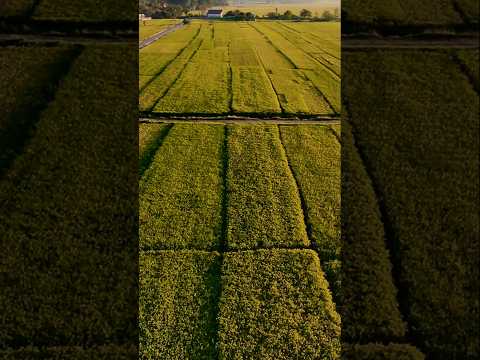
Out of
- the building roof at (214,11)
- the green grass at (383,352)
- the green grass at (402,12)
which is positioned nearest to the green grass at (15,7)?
the building roof at (214,11)

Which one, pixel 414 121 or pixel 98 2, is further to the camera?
pixel 98 2

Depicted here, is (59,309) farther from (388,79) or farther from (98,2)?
(98,2)

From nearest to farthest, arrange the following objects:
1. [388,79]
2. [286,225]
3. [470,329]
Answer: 1. [470,329]
2. [286,225]
3. [388,79]

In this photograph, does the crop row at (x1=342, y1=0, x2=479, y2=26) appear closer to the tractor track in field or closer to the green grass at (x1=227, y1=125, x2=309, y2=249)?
the tractor track in field

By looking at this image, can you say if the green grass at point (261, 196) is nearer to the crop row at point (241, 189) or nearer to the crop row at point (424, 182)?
the crop row at point (241, 189)

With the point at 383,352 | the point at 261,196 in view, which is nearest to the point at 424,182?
the point at 261,196

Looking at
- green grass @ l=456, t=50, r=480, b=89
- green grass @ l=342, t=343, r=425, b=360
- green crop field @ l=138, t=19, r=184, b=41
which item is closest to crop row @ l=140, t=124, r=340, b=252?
green grass @ l=342, t=343, r=425, b=360

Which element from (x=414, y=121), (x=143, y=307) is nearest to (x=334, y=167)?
(x=414, y=121)

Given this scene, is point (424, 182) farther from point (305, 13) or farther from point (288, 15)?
point (288, 15)
